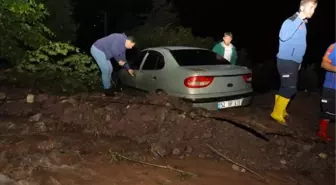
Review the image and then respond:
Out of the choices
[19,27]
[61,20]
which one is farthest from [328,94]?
[61,20]

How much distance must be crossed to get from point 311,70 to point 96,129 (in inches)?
397

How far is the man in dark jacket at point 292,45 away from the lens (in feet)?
20.3

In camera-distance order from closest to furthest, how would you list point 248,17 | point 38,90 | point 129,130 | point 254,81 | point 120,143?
point 120,143 < point 129,130 < point 38,90 < point 254,81 < point 248,17

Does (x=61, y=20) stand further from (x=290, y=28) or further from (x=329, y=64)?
(x=329, y=64)

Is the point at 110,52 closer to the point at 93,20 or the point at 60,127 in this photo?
the point at 60,127

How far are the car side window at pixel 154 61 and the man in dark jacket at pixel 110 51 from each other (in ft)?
1.23

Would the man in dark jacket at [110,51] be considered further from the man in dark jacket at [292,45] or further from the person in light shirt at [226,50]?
A: the man in dark jacket at [292,45]

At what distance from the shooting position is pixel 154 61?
27.7 ft

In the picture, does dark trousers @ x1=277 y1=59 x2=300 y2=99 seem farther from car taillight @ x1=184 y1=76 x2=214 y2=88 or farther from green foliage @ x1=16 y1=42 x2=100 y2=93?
green foliage @ x1=16 y1=42 x2=100 y2=93

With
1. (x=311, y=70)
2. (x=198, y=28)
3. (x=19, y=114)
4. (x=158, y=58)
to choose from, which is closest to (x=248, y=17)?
(x=198, y=28)

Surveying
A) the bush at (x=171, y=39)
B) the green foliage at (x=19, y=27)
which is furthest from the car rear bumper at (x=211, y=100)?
the bush at (x=171, y=39)

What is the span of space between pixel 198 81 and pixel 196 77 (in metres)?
0.08

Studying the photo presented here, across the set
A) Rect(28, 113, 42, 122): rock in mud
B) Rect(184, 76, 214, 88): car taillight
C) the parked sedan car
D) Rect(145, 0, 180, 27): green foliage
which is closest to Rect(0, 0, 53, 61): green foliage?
the parked sedan car

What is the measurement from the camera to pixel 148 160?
5.01 m
